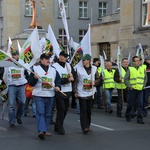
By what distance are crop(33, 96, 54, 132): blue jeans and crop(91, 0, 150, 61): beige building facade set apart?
50.9ft

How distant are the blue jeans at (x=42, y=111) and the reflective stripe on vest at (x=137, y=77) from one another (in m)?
3.28

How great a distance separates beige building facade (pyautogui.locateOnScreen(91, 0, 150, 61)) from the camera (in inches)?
984

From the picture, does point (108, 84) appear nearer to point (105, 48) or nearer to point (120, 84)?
point (120, 84)

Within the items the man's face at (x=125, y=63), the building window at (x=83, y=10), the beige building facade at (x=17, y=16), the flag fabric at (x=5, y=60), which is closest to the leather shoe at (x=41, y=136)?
the flag fabric at (x=5, y=60)

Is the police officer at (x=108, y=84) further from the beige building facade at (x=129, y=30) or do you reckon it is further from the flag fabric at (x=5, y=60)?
the beige building facade at (x=129, y=30)

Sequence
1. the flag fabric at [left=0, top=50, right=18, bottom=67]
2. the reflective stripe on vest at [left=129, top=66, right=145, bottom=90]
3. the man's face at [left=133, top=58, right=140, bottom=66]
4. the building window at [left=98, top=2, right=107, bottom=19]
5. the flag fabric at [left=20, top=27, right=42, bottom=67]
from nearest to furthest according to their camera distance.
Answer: the flag fabric at [left=0, top=50, right=18, bottom=67]
the flag fabric at [left=20, top=27, right=42, bottom=67]
the reflective stripe on vest at [left=129, top=66, right=145, bottom=90]
the man's face at [left=133, top=58, right=140, bottom=66]
the building window at [left=98, top=2, right=107, bottom=19]

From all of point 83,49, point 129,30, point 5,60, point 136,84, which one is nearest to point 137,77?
point 136,84

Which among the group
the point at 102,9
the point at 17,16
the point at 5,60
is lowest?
the point at 5,60

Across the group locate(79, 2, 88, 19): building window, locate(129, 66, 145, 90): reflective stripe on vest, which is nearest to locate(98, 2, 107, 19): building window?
locate(79, 2, 88, 19): building window

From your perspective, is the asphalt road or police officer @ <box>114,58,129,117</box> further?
police officer @ <box>114,58,129,117</box>

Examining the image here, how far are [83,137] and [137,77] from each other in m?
3.22

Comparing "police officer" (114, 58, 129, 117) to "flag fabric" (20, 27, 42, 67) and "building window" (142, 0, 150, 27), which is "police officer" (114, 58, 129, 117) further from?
"building window" (142, 0, 150, 27)

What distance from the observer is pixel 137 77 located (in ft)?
39.3

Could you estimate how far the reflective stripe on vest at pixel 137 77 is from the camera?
1190cm
